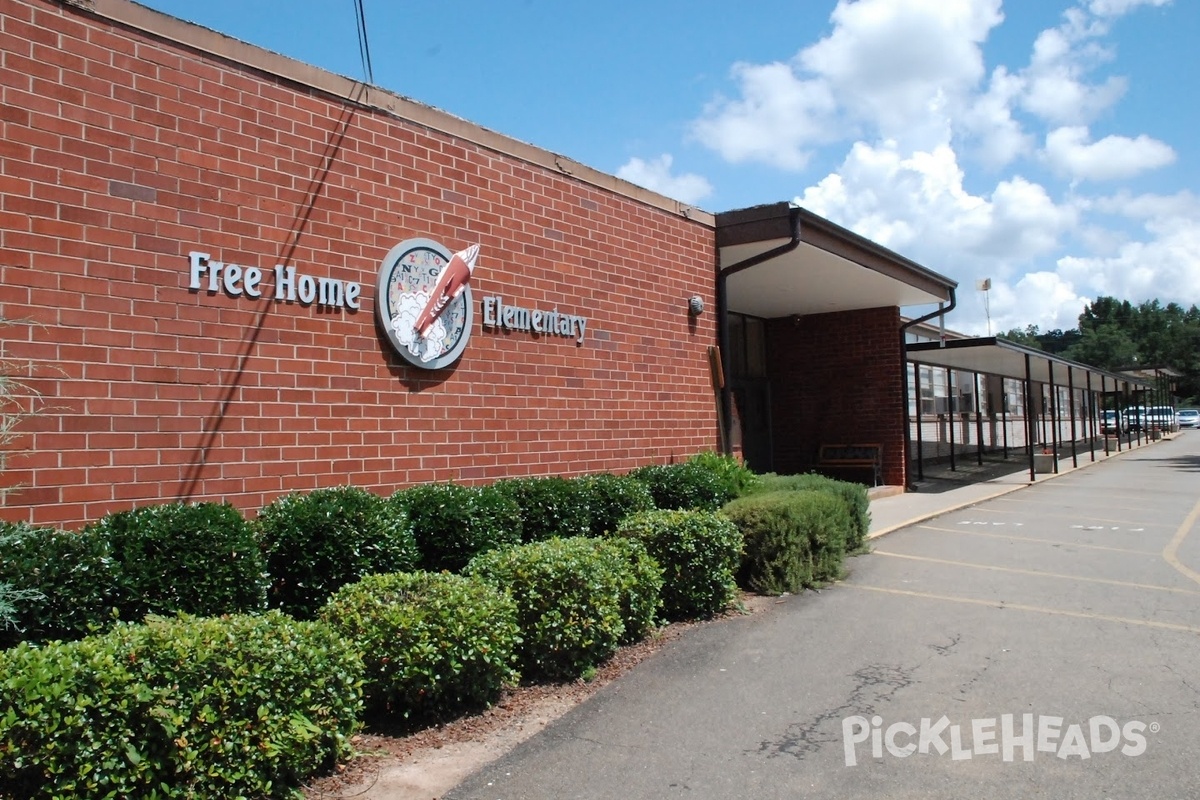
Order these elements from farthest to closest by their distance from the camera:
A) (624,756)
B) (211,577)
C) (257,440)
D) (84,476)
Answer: (257,440)
(84,476)
(211,577)
(624,756)

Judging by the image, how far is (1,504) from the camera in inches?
194

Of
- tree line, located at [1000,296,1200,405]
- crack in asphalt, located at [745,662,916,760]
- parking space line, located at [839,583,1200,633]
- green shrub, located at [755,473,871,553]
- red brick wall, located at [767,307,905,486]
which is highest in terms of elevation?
tree line, located at [1000,296,1200,405]

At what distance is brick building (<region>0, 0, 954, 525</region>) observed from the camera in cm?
523

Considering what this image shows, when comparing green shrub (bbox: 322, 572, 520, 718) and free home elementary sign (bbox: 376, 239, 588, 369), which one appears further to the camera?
free home elementary sign (bbox: 376, 239, 588, 369)

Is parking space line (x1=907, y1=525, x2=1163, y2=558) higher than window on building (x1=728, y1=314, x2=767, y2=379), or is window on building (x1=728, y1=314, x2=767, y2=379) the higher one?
window on building (x1=728, y1=314, x2=767, y2=379)

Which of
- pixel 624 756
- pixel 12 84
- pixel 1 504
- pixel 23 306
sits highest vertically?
pixel 12 84

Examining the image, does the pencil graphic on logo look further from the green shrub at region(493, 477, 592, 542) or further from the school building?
the green shrub at region(493, 477, 592, 542)

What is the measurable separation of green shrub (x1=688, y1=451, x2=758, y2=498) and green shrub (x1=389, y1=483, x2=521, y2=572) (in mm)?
3463

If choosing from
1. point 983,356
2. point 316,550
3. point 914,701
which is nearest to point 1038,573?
point 914,701

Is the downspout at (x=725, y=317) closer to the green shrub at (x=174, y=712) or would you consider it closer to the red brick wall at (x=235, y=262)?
the red brick wall at (x=235, y=262)

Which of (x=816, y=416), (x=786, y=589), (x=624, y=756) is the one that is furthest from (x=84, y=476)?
(x=816, y=416)

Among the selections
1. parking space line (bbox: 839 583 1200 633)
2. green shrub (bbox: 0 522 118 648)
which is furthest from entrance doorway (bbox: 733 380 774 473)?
green shrub (bbox: 0 522 118 648)

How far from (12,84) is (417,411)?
353 cm

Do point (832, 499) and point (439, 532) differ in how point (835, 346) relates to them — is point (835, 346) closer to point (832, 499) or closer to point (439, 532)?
point (832, 499)
